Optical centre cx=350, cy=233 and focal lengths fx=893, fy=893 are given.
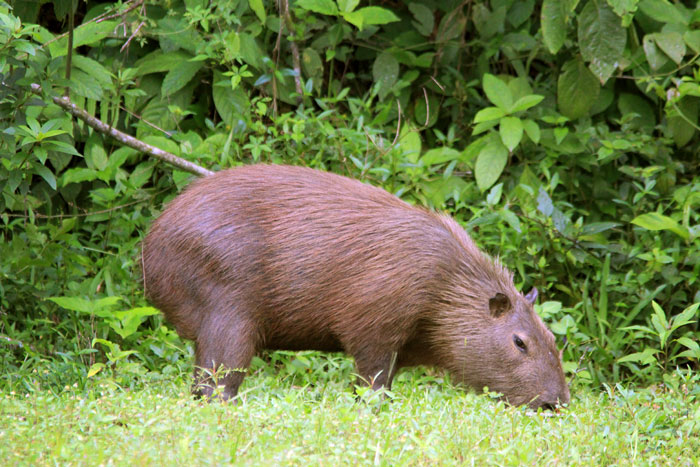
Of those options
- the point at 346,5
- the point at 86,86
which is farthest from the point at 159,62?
the point at 346,5

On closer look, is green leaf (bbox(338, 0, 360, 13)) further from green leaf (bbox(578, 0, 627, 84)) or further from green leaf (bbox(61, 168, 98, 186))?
green leaf (bbox(61, 168, 98, 186))

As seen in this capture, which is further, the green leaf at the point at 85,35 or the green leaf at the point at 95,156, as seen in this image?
the green leaf at the point at 95,156

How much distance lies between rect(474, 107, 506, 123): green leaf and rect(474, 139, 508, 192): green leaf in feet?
0.64

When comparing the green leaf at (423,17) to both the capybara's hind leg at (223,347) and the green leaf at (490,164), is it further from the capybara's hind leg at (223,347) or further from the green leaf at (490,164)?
the capybara's hind leg at (223,347)

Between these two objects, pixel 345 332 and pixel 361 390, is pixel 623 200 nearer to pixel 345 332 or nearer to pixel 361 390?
pixel 345 332

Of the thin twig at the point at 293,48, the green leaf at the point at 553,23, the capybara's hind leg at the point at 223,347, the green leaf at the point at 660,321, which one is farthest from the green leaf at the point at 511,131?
the capybara's hind leg at the point at 223,347

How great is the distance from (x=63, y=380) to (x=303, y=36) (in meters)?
3.19

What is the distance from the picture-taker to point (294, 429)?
3.32 m

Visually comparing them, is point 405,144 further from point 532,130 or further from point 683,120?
point 683,120

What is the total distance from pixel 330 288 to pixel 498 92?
2.64m

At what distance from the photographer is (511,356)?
4.41 metres

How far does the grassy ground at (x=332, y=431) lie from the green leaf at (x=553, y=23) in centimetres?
258

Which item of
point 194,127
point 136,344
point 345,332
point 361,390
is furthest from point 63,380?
point 194,127

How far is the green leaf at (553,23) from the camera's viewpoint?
5.90m
